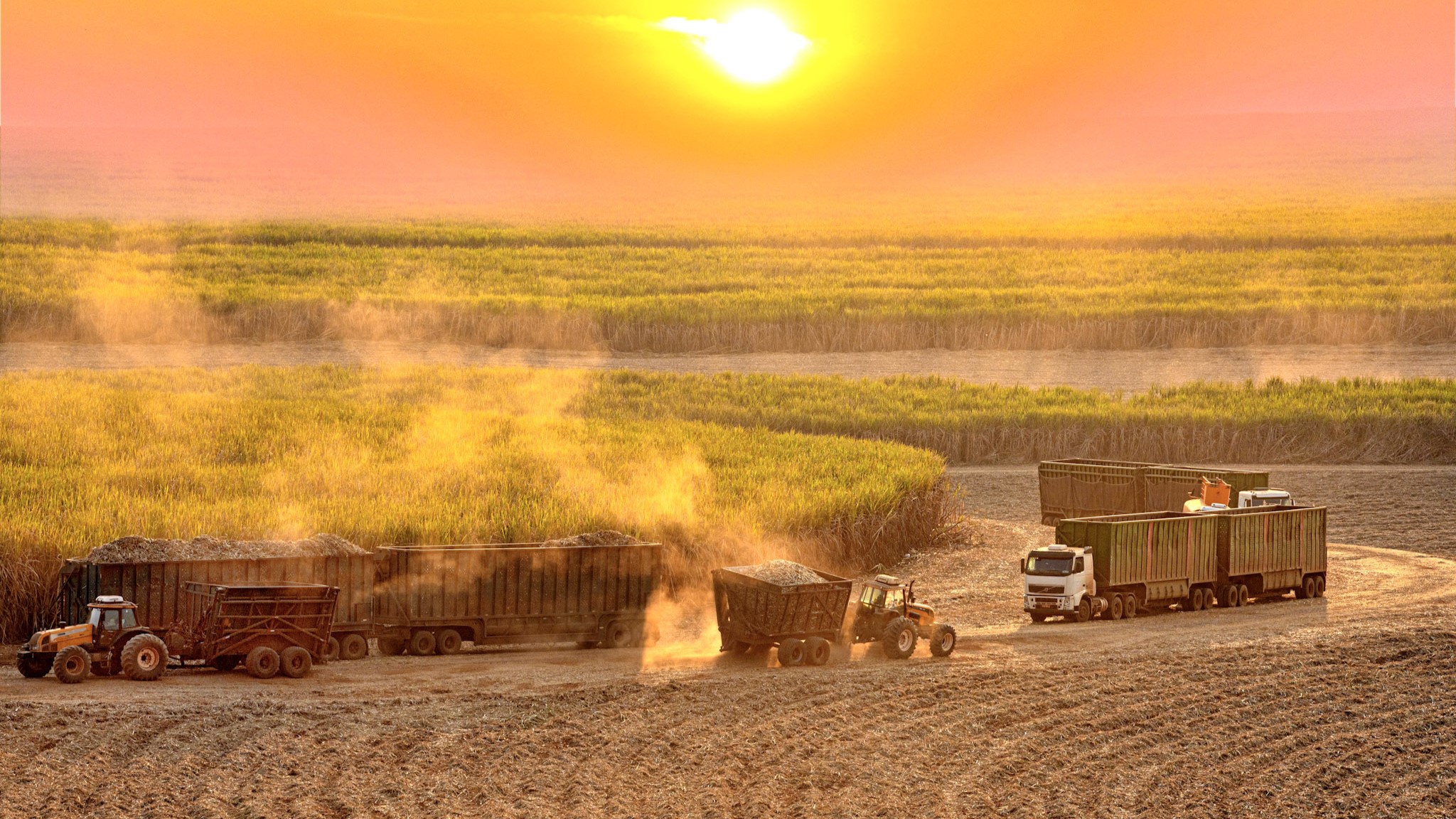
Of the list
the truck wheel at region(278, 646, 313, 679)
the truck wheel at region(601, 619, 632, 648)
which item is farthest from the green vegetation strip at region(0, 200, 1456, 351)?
the truck wheel at region(278, 646, 313, 679)

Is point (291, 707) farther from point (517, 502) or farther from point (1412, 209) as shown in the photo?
point (1412, 209)

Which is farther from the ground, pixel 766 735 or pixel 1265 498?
pixel 1265 498

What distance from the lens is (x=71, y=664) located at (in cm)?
1731

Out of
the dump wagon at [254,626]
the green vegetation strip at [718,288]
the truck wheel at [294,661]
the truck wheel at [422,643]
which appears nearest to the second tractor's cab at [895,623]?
the truck wheel at [422,643]

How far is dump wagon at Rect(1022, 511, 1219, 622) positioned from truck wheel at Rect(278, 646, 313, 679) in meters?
11.3

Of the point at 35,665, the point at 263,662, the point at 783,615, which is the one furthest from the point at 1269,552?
the point at 35,665

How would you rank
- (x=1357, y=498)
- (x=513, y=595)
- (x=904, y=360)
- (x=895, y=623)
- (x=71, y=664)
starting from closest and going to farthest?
(x=71, y=664), (x=895, y=623), (x=513, y=595), (x=1357, y=498), (x=904, y=360)

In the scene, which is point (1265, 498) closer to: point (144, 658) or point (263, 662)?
point (263, 662)

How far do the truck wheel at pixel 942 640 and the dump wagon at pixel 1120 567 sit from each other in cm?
369

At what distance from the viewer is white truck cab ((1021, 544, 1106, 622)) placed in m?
23.6

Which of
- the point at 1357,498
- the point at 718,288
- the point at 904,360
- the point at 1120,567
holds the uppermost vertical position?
the point at 718,288

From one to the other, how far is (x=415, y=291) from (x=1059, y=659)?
5215 centimetres

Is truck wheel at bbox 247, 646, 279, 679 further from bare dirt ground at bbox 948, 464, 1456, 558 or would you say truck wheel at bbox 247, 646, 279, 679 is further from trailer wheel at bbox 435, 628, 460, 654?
bare dirt ground at bbox 948, 464, 1456, 558

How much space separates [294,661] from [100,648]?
225 cm
